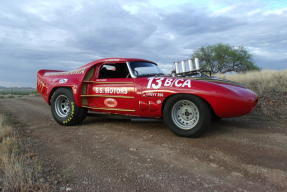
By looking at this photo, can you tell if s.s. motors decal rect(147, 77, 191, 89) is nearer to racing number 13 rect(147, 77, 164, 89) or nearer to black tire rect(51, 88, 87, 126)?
racing number 13 rect(147, 77, 164, 89)

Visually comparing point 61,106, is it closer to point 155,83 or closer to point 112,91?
point 112,91

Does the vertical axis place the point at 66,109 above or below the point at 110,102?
below

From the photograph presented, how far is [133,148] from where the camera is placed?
381 cm

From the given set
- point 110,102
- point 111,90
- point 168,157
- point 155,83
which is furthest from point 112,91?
point 168,157

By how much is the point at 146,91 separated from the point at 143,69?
3.16ft

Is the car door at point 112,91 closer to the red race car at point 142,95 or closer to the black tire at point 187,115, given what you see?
the red race car at point 142,95

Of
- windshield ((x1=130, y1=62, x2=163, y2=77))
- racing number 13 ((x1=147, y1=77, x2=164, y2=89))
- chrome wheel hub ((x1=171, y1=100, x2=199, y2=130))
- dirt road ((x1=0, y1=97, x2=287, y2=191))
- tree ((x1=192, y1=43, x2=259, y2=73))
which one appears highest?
tree ((x1=192, y1=43, x2=259, y2=73))

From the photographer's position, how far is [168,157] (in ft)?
11.0

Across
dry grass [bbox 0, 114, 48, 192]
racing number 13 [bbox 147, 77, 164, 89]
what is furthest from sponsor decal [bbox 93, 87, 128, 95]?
dry grass [bbox 0, 114, 48, 192]

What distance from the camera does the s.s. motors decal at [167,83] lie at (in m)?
4.14

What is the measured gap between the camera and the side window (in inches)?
221

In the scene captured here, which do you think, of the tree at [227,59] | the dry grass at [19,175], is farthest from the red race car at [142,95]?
the tree at [227,59]

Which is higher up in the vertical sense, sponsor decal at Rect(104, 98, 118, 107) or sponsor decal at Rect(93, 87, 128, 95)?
sponsor decal at Rect(93, 87, 128, 95)

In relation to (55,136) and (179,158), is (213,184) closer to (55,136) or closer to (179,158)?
(179,158)
